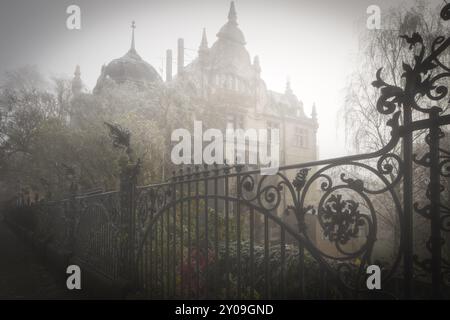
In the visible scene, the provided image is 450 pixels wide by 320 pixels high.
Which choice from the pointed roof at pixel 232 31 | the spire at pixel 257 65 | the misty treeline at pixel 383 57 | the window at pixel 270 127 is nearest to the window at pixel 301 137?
the window at pixel 270 127

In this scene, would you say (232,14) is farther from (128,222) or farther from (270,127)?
(128,222)

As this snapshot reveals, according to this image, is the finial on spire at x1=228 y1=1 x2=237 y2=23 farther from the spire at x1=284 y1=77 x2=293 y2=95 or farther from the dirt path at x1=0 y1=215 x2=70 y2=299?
the dirt path at x1=0 y1=215 x2=70 y2=299

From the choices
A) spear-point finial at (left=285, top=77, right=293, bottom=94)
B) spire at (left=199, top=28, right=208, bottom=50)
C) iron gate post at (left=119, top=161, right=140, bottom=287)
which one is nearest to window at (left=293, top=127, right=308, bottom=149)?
spear-point finial at (left=285, top=77, right=293, bottom=94)

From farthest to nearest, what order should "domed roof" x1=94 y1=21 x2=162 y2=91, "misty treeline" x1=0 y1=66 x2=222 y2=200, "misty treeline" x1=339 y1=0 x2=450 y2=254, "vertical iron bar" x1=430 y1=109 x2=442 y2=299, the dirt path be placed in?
"domed roof" x1=94 y1=21 x2=162 y2=91 < "misty treeline" x1=0 y1=66 x2=222 y2=200 < "misty treeline" x1=339 y1=0 x2=450 y2=254 < the dirt path < "vertical iron bar" x1=430 y1=109 x2=442 y2=299

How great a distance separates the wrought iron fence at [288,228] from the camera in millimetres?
1670

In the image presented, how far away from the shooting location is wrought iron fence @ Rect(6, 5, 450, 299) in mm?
1670

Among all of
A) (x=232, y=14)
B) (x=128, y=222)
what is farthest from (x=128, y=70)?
(x=128, y=222)

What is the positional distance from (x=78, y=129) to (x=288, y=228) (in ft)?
52.3

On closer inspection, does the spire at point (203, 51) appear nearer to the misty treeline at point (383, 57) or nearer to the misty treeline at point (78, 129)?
the misty treeline at point (78, 129)

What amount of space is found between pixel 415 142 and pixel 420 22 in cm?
496

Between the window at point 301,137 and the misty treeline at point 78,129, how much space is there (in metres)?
14.0

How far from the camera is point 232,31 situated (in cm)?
2602

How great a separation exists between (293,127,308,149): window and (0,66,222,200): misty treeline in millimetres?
14039
